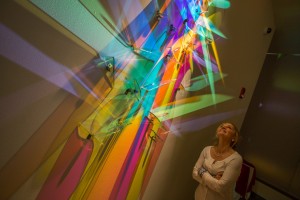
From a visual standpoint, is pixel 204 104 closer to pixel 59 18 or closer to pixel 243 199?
pixel 243 199

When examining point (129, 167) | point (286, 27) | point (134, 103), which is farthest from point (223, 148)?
point (286, 27)

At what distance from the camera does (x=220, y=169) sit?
6.05ft

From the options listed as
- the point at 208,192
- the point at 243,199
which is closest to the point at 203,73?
the point at 208,192

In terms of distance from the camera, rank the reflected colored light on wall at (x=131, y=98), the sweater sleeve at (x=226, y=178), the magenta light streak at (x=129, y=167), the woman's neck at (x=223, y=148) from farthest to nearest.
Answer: the woman's neck at (x=223, y=148), the sweater sleeve at (x=226, y=178), the magenta light streak at (x=129, y=167), the reflected colored light on wall at (x=131, y=98)

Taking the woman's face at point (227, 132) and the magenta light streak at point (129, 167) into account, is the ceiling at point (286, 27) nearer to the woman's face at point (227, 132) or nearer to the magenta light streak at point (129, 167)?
the woman's face at point (227, 132)

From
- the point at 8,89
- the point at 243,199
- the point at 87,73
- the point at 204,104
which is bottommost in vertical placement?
the point at 243,199

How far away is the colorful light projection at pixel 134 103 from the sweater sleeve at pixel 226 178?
1.53ft

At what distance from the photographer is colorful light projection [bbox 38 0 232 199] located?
111 centimetres

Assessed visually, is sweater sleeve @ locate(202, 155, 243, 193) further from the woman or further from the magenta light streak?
the magenta light streak

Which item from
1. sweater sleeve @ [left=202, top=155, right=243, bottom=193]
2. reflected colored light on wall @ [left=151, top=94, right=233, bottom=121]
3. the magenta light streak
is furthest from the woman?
the magenta light streak

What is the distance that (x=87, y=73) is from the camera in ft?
3.50

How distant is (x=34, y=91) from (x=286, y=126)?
12.0 feet

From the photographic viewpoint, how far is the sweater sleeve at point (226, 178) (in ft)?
5.74

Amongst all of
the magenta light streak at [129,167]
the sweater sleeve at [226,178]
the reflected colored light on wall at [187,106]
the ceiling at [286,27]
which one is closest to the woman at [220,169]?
the sweater sleeve at [226,178]
